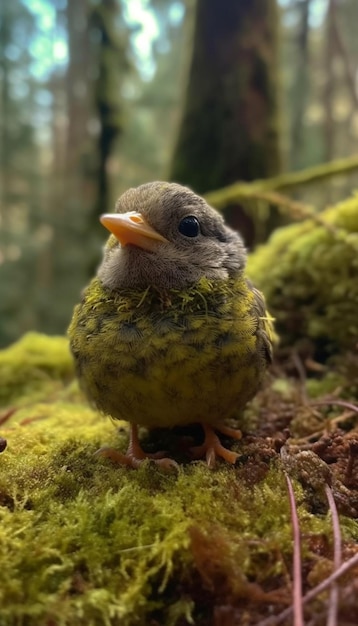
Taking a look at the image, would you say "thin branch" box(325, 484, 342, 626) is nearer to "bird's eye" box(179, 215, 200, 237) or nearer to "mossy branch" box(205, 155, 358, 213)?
"bird's eye" box(179, 215, 200, 237)

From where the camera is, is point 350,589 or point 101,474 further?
point 101,474

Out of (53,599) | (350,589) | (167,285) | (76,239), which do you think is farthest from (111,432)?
(76,239)

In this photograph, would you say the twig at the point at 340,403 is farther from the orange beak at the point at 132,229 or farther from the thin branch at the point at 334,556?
the orange beak at the point at 132,229

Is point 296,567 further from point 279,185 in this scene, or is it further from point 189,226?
point 279,185

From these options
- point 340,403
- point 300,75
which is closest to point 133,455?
point 340,403

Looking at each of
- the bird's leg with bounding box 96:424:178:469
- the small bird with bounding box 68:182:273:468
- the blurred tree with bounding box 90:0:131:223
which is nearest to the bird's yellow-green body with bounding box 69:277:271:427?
the small bird with bounding box 68:182:273:468

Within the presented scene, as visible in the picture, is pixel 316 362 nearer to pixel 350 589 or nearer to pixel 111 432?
pixel 111 432

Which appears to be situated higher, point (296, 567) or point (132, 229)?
point (132, 229)
